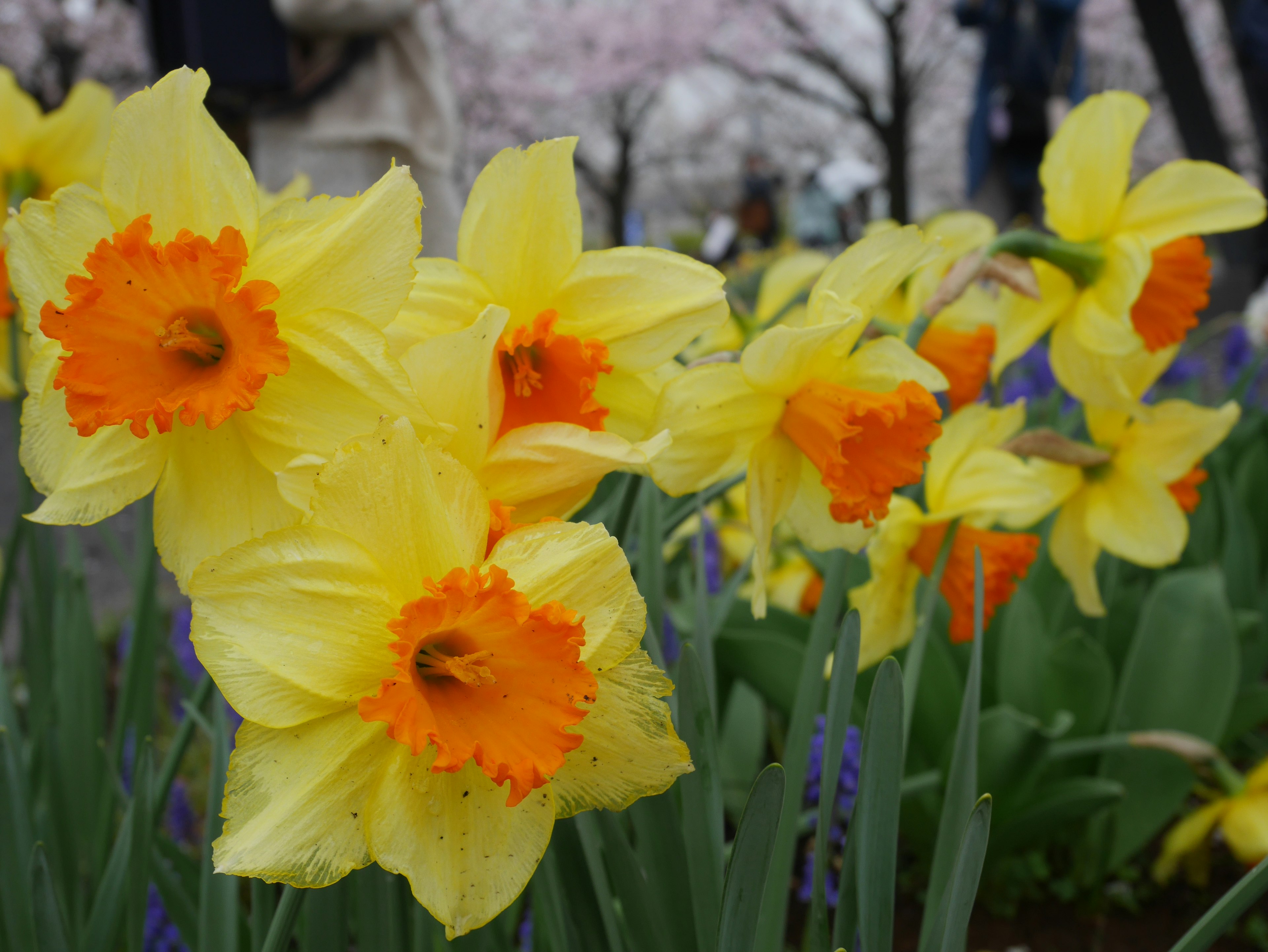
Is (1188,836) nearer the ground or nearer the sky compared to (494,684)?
nearer the ground

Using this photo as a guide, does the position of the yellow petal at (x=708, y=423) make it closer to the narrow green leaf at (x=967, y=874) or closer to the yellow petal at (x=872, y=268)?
the yellow petal at (x=872, y=268)

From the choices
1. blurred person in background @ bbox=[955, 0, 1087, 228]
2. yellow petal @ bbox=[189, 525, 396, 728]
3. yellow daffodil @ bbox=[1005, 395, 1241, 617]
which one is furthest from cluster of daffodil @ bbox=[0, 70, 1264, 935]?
blurred person in background @ bbox=[955, 0, 1087, 228]

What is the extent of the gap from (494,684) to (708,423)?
289 mm

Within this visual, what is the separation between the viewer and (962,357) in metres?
1.12

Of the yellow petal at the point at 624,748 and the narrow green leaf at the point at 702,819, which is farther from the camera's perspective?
the narrow green leaf at the point at 702,819

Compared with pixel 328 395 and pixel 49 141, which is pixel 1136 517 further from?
pixel 49 141

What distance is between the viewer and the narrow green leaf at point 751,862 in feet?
1.93

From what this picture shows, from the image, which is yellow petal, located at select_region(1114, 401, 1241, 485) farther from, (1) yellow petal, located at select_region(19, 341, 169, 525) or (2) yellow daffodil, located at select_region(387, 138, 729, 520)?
(1) yellow petal, located at select_region(19, 341, 169, 525)

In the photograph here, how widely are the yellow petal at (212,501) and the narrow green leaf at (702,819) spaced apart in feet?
1.07

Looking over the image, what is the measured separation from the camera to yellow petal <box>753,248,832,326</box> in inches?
61.2

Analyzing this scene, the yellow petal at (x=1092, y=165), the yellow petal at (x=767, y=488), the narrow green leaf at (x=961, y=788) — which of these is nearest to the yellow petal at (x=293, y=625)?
the yellow petal at (x=767, y=488)

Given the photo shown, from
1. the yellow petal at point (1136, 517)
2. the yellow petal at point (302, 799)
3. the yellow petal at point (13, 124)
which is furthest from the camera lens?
the yellow petal at point (13, 124)

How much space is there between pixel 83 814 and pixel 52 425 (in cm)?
80

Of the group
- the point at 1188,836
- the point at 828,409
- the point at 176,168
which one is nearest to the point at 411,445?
the point at 176,168
